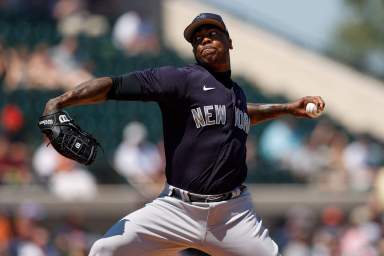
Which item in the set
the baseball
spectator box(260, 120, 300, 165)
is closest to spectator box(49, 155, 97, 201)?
spectator box(260, 120, 300, 165)

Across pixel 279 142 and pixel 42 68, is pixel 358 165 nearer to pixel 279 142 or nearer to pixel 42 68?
pixel 279 142

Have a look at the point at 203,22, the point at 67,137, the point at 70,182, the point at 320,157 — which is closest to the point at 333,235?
the point at 320,157

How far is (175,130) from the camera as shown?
21.0ft

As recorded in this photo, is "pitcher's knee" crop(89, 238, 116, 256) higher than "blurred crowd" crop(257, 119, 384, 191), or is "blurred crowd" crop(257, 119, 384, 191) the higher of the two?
"pitcher's knee" crop(89, 238, 116, 256)

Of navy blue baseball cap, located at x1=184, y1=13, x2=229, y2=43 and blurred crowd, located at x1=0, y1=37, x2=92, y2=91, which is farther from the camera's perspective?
blurred crowd, located at x1=0, y1=37, x2=92, y2=91

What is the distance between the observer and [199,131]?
6.36 meters

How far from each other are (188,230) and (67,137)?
37.4 inches

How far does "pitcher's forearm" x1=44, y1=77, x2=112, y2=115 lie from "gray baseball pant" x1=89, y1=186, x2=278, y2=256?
81 cm

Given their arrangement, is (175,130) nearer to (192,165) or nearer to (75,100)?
(192,165)

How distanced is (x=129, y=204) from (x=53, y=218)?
0.98m

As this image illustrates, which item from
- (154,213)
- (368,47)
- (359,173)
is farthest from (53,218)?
(368,47)

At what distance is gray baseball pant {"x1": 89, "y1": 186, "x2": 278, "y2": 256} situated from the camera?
248 inches

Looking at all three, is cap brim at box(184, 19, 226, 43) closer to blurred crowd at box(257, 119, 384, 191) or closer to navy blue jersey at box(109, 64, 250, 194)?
navy blue jersey at box(109, 64, 250, 194)

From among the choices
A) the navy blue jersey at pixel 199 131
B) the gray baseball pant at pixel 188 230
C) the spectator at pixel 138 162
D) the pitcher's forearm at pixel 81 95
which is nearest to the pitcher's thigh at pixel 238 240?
the gray baseball pant at pixel 188 230
